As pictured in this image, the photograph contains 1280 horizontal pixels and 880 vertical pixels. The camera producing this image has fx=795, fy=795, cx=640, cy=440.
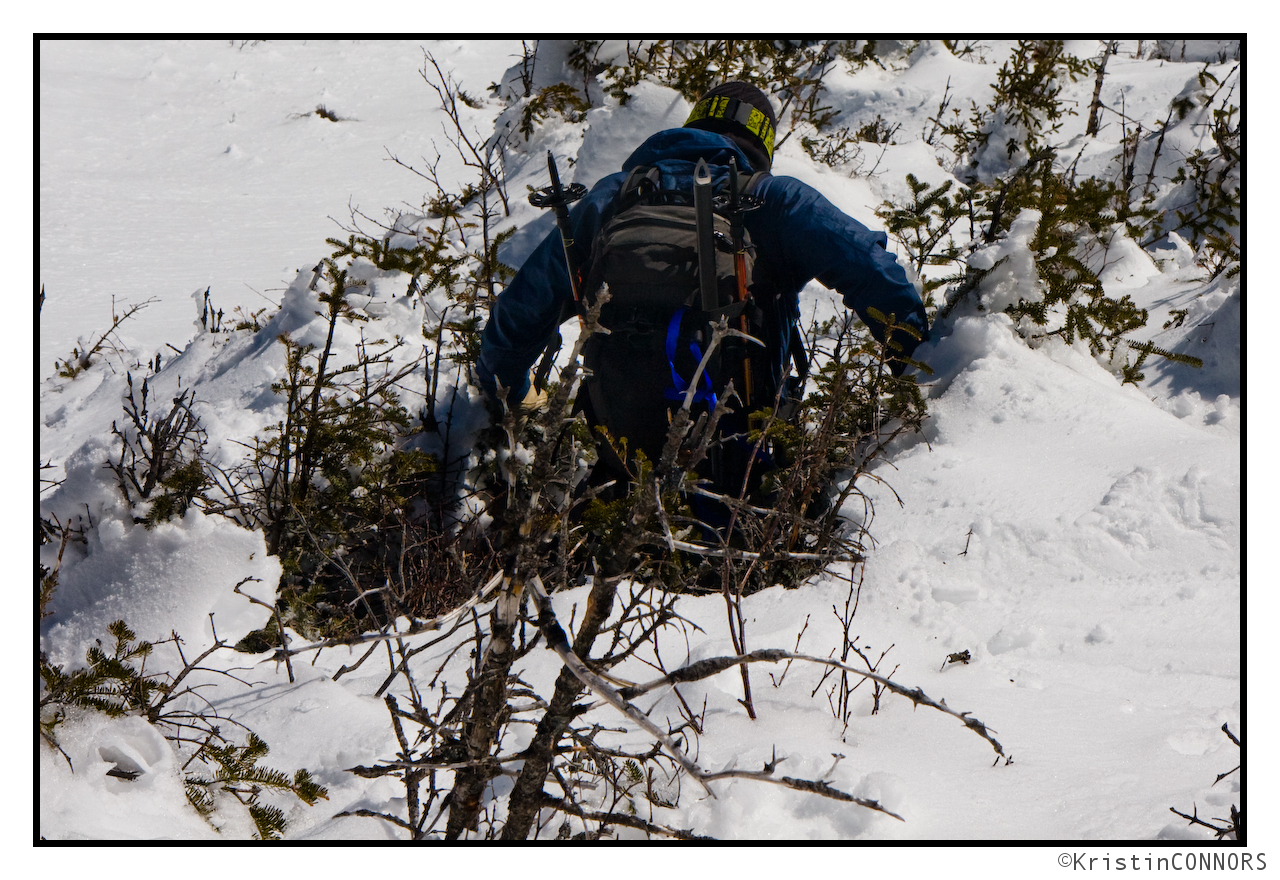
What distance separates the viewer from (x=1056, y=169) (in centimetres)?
695

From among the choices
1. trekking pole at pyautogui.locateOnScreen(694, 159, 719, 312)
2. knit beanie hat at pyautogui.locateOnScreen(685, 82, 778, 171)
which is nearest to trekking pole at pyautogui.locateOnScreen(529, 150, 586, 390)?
trekking pole at pyautogui.locateOnScreen(694, 159, 719, 312)

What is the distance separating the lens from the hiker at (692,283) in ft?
9.59

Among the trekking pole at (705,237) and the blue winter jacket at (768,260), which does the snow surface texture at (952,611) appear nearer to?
the blue winter jacket at (768,260)

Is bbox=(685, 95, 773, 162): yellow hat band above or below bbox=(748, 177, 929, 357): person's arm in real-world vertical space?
above

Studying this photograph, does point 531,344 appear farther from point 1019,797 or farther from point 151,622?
point 1019,797

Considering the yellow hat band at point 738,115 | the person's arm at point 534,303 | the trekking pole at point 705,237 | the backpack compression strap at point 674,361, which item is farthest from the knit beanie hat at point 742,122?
the backpack compression strap at point 674,361

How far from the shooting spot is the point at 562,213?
3123 mm

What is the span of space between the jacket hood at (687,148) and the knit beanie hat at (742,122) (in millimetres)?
238

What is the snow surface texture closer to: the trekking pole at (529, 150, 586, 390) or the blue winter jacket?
the blue winter jacket

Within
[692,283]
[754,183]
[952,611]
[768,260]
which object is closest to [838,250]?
[768,260]

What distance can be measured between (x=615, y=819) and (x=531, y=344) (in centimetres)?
254

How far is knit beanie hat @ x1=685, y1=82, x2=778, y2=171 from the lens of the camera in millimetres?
3529

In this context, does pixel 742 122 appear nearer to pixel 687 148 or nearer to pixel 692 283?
pixel 687 148

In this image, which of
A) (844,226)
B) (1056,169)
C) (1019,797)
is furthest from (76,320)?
(1056,169)
